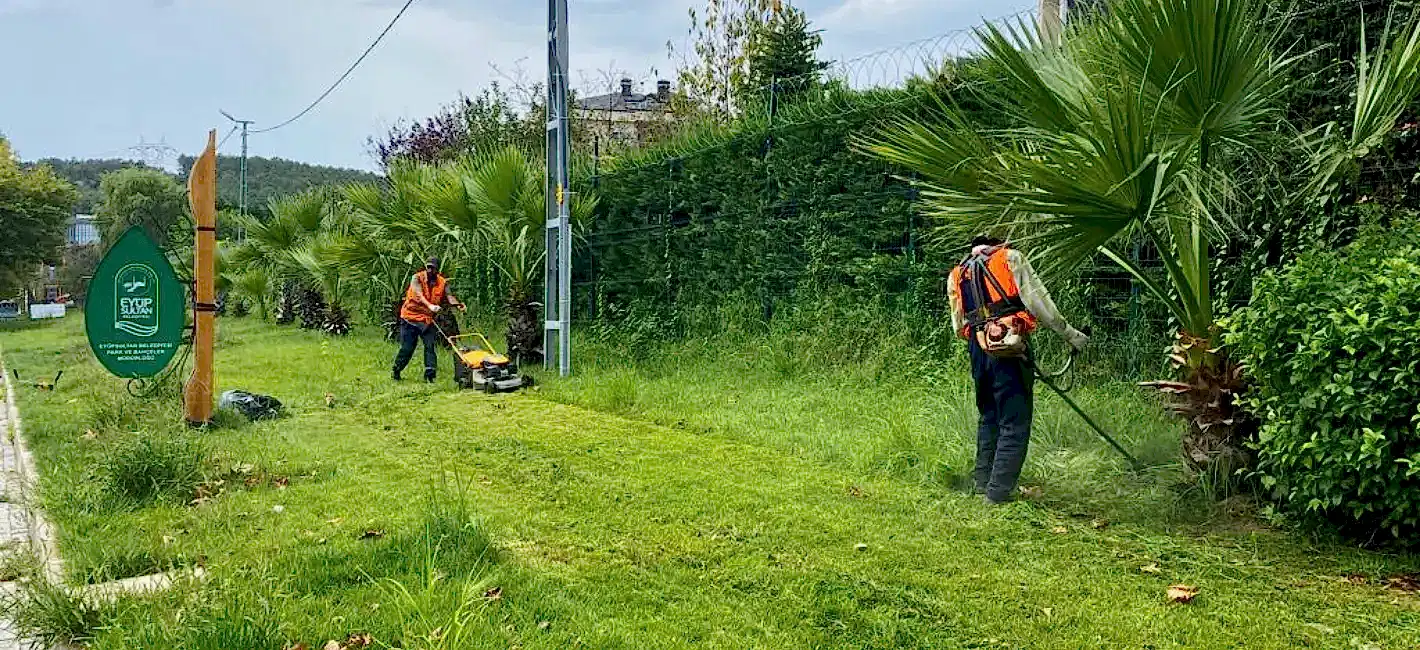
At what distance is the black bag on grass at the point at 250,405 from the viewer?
9062 mm

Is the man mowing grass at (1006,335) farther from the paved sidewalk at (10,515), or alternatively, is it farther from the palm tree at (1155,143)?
the paved sidewalk at (10,515)

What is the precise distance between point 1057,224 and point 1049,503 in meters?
1.60

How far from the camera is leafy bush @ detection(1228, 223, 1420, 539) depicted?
407 centimetres

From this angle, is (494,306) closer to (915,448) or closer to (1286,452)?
(915,448)

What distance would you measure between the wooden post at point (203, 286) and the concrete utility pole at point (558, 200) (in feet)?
12.9

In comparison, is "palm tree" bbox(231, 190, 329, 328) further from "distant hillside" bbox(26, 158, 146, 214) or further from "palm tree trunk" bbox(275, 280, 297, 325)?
"distant hillside" bbox(26, 158, 146, 214)

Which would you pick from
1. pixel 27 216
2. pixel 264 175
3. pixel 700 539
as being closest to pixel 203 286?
pixel 700 539

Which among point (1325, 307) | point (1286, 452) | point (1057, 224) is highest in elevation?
point (1057, 224)

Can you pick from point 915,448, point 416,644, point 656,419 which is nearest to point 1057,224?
point 915,448

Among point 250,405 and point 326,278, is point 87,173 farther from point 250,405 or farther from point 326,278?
point 250,405

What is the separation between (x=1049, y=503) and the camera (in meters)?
5.52

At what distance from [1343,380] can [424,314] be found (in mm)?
9825

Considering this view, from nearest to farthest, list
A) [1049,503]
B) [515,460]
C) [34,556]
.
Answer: [34,556] < [1049,503] < [515,460]

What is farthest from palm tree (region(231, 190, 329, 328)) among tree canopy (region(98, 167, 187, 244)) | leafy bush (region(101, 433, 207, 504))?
tree canopy (region(98, 167, 187, 244))
